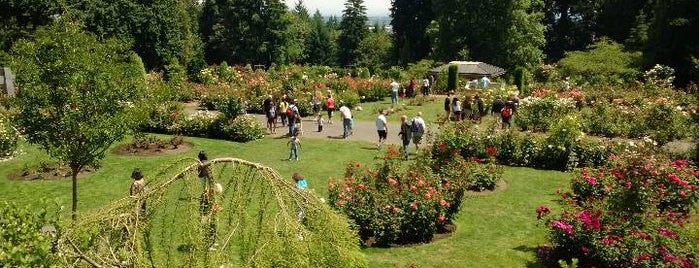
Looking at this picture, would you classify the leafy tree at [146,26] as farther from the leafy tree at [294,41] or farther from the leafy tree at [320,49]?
the leafy tree at [320,49]

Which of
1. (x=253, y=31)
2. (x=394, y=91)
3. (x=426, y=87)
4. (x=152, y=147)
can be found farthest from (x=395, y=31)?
(x=152, y=147)

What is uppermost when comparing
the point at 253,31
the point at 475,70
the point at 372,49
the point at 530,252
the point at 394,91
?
the point at 253,31

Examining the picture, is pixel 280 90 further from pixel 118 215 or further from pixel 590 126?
pixel 118 215

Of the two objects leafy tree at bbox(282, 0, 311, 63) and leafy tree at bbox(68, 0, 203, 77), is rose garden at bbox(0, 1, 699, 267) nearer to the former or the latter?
leafy tree at bbox(68, 0, 203, 77)

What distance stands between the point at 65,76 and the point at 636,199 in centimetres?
1113

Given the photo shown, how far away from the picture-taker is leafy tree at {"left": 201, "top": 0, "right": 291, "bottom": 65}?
65875 millimetres

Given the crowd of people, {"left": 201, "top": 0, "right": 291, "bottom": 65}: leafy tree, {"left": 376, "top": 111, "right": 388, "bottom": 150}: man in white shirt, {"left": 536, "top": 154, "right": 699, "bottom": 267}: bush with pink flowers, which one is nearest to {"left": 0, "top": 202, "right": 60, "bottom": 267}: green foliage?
{"left": 536, "top": 154, "right": 699, "bottom": 267}: bush with pink flowers

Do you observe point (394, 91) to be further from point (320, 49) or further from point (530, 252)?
point (320, 49)

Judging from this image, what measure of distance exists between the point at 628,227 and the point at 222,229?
748 centimetres

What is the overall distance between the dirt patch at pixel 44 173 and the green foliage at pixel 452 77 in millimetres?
23314

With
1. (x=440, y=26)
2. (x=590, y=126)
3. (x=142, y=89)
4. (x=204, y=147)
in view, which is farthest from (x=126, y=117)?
(x=440, y=26)

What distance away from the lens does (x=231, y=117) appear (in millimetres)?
23312

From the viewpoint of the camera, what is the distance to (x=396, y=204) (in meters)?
11.5

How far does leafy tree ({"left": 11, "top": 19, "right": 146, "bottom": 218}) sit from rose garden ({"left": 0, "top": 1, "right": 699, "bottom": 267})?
4 cm
